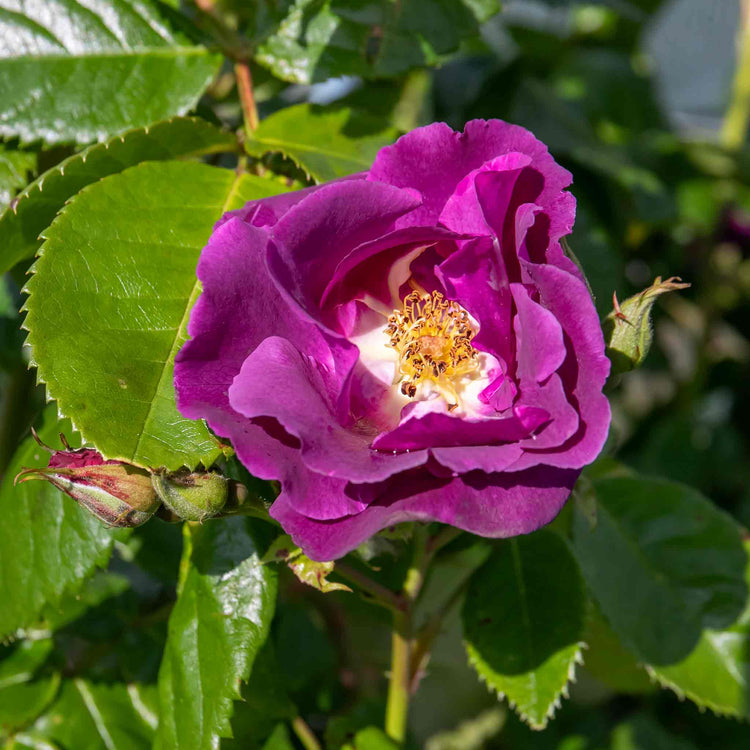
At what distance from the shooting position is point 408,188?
0.80m

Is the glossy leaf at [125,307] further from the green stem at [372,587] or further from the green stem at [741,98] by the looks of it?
the green stem at [741,98]

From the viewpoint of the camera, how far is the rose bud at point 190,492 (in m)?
0.72

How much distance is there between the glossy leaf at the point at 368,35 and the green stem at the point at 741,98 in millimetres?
1374

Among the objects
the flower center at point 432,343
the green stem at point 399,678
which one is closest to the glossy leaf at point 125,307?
the flower center at point 432,343

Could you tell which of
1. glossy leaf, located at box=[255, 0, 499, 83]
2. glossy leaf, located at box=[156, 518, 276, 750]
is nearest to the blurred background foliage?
glossy leaf, located at box=[255, 0, 499, 83]

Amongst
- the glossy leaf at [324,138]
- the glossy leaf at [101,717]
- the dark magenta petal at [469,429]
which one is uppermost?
the glossy leaf at [324,138]

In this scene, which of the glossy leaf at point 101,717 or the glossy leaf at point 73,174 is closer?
the glossy leaf at point 73,174

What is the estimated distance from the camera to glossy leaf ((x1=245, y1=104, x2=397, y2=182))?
0.94 metres

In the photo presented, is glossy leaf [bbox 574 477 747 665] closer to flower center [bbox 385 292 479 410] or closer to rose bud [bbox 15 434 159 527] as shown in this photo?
flower center [bbox 385 292 479 410]

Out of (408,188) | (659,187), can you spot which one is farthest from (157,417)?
(659,187)

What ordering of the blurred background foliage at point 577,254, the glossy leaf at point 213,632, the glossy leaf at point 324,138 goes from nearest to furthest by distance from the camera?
the glossy leaf at point 213,632
the glossy leaf at point 324,138
the blurred background foliage at point 577,254

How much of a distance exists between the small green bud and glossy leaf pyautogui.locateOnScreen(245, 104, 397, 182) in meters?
0.33

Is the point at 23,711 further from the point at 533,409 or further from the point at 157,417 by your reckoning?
the point at 533,409

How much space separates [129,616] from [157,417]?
0.61 metres
